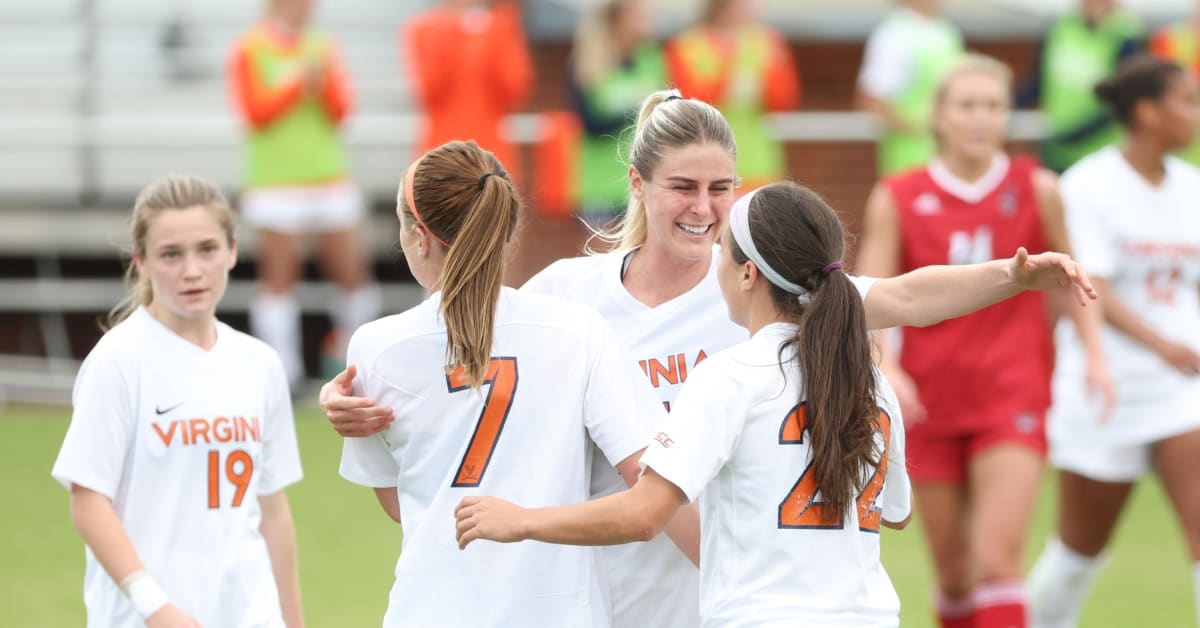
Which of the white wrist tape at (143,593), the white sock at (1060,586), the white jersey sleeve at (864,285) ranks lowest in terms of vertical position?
the white sock at (1060,586)

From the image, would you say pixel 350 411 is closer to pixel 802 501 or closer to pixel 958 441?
pixel 802 501

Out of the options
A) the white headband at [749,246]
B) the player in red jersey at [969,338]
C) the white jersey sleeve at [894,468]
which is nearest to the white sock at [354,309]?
the player in red jersey at [969,338]

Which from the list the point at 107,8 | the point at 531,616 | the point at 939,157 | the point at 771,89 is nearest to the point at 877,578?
the point at 531,616

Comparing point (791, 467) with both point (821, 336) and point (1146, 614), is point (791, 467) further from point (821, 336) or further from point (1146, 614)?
point (1146, 614)

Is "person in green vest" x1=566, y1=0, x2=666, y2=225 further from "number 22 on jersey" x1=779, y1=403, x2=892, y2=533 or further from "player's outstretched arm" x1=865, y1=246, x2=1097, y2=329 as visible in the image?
"number 22 on jersey" x1=779, y1=403, x2=892, y2=533

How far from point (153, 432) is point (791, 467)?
66.5 inches

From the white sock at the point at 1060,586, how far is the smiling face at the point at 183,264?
346cm

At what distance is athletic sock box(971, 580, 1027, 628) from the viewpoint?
233 inches

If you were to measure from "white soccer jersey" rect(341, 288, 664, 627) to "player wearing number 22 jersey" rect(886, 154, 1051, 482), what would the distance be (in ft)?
8.97

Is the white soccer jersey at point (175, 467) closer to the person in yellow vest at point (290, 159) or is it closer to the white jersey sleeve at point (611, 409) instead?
the white jersey sleeve at point (611, 409)

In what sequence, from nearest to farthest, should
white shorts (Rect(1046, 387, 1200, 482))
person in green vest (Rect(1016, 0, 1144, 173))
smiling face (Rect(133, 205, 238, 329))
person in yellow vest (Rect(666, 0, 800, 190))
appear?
smiling face (Rect(133, 205, 238, 329)) → white shorts (Rect(1046, 387, 1200, 482)) → person in green vest (Rect(1016, 0, 1144, 173)) → person in yellow vest (Rect(666, 0, 800, 190))

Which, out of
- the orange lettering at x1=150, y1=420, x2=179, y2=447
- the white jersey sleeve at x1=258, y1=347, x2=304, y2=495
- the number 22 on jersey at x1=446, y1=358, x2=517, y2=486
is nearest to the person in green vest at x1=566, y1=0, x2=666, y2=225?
the white jersey sleeve at x1=258, y1=347, x2=304, y2=495

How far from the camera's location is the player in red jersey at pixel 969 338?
6227 mm

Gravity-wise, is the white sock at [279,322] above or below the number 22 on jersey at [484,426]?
below
